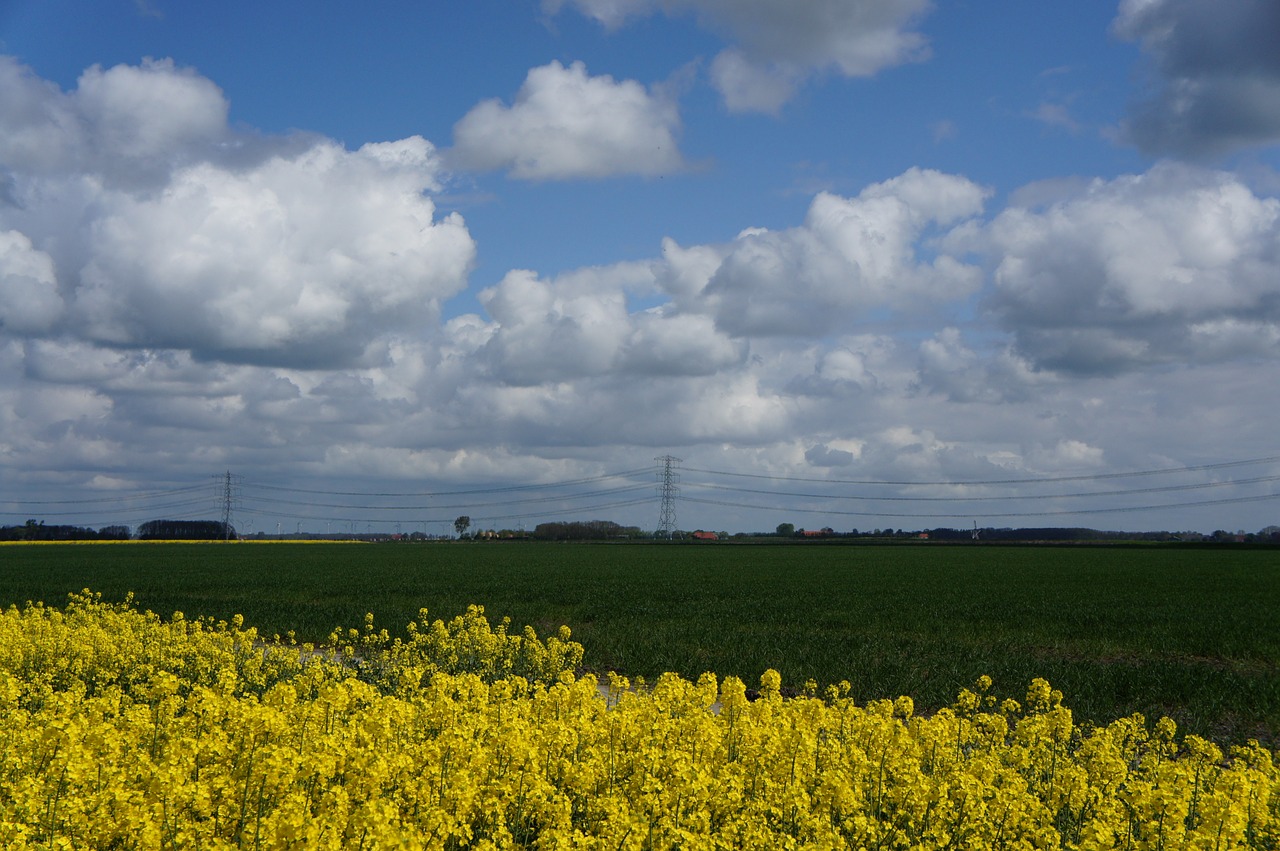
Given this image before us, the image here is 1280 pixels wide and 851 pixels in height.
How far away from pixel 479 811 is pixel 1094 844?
4.22 meters

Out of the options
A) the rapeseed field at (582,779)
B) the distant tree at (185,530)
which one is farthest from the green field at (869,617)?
the distant tree at (185,530)

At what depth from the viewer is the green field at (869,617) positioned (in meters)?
→ 16.1

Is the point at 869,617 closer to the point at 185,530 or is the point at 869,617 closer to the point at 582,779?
the point at 582,779

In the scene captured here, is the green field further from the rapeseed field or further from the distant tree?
the distant tree

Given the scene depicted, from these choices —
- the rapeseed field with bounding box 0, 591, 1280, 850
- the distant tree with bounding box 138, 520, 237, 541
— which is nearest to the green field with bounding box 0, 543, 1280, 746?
the rapeseed field with bounding box 0, 591, 1280, 850

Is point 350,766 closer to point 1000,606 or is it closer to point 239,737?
point 239,737

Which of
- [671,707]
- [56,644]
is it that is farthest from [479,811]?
[56,644]

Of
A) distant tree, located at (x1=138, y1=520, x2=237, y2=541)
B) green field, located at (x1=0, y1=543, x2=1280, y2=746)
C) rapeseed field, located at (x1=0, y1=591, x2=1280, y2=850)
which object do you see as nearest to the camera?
rapeseed field, located at (x1=0, y1=591, x2=1280, y2=850)

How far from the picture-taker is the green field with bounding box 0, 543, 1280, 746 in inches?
635

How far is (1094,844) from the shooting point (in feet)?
18.4

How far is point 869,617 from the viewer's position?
92.4ft

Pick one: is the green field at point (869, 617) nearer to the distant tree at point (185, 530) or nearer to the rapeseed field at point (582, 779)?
the rapeseed field at point (582, 779)

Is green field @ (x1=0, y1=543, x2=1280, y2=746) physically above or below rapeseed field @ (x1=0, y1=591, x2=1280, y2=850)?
below

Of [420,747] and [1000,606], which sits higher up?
[420,747]
